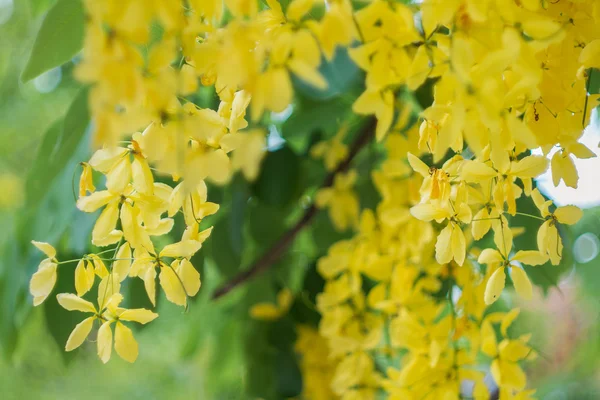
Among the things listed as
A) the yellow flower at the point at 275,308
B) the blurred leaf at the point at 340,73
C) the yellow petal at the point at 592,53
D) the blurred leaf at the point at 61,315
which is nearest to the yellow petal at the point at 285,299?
the yellow flower at the point at 275,308

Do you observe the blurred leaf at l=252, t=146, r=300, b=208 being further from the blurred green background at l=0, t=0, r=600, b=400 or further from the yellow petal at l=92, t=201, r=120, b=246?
the yellow petal at l=92, t=201, r=120, b=246

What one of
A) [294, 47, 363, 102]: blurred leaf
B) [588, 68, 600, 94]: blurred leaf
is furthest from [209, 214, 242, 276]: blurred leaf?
[588, 68, 600, 94]: blurred leaf

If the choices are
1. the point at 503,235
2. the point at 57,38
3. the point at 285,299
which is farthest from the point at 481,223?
the point at 285,299

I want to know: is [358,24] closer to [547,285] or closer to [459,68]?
[459,68]

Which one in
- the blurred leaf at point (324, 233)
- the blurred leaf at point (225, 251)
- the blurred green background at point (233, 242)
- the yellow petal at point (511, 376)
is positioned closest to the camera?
the yellow petal at point (511, 376)

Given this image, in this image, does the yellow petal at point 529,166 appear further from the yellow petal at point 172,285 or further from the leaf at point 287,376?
the leaf at point 287,376

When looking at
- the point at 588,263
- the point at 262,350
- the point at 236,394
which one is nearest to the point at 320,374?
the point at 262,350

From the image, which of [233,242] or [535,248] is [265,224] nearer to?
[233,242]
